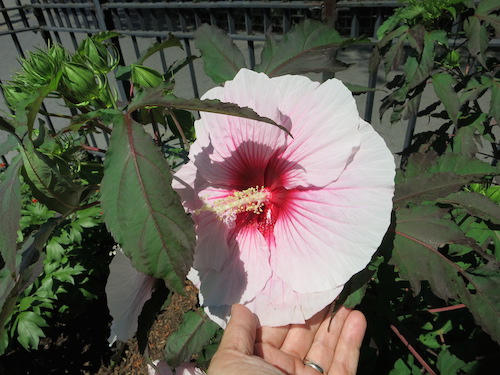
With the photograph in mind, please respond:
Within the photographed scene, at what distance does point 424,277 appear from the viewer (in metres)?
0.75

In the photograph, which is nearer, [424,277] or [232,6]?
[424,277]

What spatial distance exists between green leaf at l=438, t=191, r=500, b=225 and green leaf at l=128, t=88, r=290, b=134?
1.88 feet

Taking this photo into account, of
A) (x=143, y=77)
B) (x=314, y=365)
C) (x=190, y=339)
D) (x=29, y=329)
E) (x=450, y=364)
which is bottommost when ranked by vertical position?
(x=29, y=329)

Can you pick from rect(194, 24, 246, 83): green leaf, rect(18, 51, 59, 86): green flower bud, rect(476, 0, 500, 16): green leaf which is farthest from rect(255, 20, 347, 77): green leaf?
rect(476, 0, 500, 16): green leaf

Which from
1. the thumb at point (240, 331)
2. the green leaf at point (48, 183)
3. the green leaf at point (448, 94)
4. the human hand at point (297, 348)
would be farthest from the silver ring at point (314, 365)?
the green leaf at point (448, 94)

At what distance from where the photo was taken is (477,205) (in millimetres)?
864

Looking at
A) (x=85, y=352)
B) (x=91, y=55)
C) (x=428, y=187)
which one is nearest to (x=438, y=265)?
(x=428, y=187)

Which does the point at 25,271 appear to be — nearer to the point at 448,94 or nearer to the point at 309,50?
the point at 309,50

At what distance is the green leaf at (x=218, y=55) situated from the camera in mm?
825

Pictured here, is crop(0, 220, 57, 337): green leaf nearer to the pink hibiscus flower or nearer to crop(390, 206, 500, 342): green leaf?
the pink hibiscus flower

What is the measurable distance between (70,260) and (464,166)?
202 cm

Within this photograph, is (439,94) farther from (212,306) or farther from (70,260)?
(70,260)

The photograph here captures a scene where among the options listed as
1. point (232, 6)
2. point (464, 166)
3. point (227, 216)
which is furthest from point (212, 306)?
point (232, 6)

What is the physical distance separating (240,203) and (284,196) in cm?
9
